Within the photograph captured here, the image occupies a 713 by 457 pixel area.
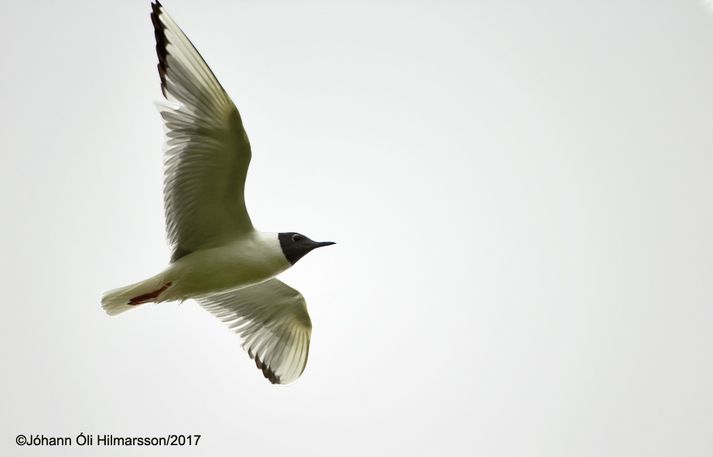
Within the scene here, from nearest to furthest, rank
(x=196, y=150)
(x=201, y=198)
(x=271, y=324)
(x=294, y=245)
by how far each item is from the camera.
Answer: (x=196, y=150) < (x=201, y=198) < (x=294, y=245) < (x=271, y=324)

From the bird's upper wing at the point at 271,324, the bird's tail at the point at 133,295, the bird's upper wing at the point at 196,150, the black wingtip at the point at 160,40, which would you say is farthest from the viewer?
the bird's upper wing at the point at 271,324

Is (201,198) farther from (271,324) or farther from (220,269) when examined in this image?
(271,324)

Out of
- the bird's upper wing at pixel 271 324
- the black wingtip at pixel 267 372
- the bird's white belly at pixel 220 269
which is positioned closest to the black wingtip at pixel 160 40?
the bird's white belly at pixel 220 269

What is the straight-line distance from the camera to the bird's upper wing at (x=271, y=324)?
626 cm

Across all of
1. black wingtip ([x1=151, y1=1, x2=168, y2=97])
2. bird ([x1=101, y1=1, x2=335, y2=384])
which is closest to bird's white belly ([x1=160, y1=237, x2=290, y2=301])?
bird ([x1=101, y1=1, x2=335, y2=384])

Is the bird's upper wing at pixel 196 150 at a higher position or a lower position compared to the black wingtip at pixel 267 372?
higher

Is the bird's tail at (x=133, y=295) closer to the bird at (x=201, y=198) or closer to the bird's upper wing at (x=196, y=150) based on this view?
the bird at (x=201, y=198)

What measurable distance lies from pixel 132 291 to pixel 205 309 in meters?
1.03

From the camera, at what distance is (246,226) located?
5461 millimetres

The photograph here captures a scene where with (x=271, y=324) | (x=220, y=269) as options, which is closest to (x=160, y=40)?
(x=220, y=269)

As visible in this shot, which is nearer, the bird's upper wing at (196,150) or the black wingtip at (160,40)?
the black wingtip at (160,40)

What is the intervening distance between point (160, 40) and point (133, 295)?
1488 mm

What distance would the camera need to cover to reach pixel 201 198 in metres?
5.31

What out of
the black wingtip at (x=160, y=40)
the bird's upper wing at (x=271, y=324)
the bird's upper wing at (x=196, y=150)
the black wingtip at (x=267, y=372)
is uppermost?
the black wingtip at (x=160, y=40)
